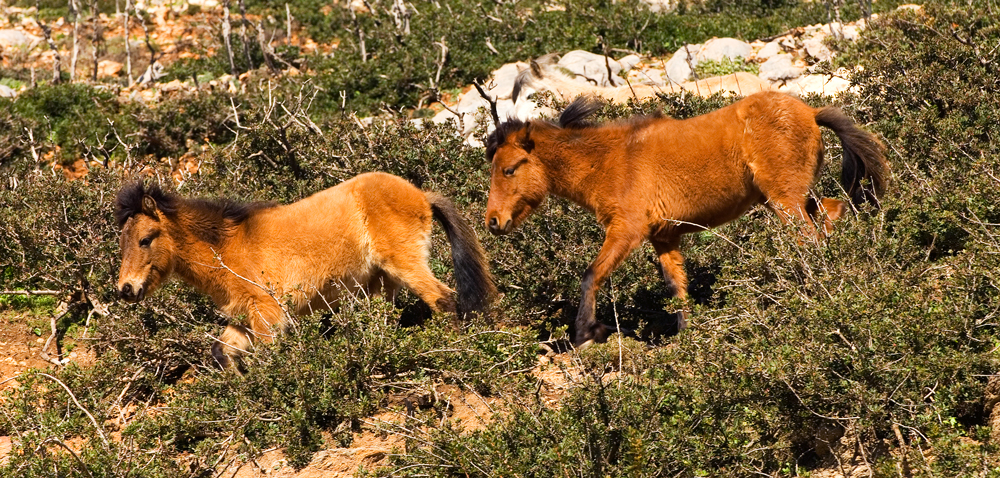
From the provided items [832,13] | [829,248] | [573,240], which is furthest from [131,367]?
[832,13]

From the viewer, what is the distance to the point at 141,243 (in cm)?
778

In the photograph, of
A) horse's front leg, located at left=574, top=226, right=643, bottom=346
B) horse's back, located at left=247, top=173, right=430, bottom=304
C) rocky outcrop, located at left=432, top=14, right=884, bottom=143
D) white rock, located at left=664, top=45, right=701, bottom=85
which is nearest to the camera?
horse's front leg, located at left=574, top=226, right=643, bottom=346

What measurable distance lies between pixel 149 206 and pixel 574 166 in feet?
11.6

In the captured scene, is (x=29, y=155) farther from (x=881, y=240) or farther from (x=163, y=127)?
(x=881, y=240)

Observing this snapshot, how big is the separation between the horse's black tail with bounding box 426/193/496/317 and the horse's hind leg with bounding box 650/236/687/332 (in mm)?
1444

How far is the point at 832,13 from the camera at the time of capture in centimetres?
1753

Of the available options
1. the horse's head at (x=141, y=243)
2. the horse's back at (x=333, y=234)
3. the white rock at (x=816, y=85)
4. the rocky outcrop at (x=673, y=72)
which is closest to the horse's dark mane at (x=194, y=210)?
the horse's head at (x=141, y=243)

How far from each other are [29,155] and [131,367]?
7.41 m

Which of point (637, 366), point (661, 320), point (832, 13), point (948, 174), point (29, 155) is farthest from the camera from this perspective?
point (832, 13)

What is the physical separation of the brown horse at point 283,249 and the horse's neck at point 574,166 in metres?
0.98

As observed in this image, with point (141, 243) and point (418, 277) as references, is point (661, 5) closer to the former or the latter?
point (418, 277)

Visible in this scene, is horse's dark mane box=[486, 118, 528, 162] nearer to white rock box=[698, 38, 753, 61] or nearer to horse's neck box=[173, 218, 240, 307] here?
horse's neck box=[173, 218, 240, 307]

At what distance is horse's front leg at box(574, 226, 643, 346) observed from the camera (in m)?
7.38

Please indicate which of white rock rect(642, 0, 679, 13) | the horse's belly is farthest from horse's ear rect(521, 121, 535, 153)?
white rock rect(642, 0, 679, 13)
